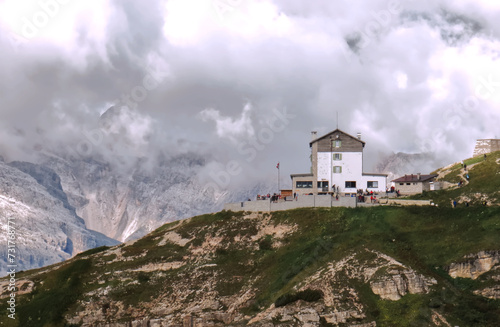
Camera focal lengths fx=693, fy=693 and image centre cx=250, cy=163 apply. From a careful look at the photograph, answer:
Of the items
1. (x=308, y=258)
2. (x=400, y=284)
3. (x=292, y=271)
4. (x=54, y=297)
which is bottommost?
(x=54, y=297)

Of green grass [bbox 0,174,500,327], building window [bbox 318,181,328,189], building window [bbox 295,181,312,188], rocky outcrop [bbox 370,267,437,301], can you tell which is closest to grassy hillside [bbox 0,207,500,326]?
green grass [bbox 0,174,500,327]

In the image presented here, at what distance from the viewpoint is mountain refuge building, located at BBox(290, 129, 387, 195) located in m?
128

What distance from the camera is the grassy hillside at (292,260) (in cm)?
8256

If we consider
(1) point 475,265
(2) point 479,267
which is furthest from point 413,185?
(2) point 479,267

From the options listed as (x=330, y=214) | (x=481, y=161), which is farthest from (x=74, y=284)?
(x=481, y=161)

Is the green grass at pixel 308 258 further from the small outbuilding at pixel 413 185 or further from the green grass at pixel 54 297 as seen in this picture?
the small outbuilding at pixel 413 185

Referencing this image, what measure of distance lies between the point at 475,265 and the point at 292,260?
81.8 feet

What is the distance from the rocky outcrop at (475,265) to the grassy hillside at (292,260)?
106 cm

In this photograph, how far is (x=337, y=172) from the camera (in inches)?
5103

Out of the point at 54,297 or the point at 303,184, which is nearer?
the point at 54,297

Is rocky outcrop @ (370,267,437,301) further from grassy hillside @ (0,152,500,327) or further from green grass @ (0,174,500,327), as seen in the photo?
green grass @ (0,174,500,327)

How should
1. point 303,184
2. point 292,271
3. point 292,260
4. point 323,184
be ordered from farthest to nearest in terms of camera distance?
point 303,184 < point 323,184 < point 292,260 < point 292,271

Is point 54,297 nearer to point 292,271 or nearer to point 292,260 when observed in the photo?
point 292,260

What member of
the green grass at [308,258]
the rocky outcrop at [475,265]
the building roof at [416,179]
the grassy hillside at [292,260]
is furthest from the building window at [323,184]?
the rocky outcrop at [475,265]
